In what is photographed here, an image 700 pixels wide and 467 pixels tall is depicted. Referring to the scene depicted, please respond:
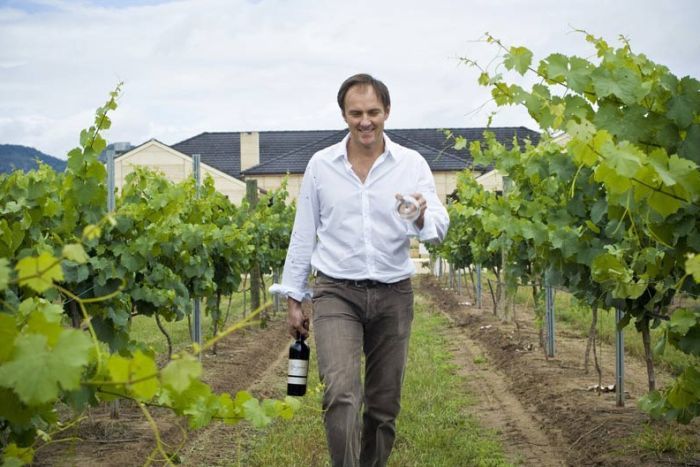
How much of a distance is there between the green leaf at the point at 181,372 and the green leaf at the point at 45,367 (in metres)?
0.15

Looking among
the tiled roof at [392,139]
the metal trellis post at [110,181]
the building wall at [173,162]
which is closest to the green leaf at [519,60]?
the metal trellis post at [110,181]

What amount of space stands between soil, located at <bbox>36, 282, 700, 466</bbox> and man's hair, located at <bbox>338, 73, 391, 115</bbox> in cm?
175

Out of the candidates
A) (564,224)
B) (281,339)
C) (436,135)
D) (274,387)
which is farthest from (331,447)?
(436,135)

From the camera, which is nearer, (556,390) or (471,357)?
(556,390)

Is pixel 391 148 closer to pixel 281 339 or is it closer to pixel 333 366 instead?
pixel 333 366

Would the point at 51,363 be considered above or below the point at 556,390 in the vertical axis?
above

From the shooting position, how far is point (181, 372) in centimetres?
188

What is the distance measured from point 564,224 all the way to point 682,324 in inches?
145

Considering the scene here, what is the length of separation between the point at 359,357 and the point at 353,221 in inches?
24.4

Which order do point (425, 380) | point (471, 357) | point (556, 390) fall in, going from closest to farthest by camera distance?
point (556, 390) < point (425, 380) < point (471, 357)

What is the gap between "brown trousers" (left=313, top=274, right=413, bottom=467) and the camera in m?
4.54

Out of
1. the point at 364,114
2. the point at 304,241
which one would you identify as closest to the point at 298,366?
the point at 304,241

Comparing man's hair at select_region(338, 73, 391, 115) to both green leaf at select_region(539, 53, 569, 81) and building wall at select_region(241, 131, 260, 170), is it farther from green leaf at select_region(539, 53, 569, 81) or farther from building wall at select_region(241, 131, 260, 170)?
building wall at select_region(241, 131, 260, 170)

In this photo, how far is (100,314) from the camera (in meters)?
6.61
